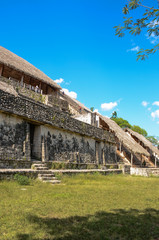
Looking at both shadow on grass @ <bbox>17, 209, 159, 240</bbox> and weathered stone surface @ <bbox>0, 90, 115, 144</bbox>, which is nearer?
shadow on grass @ <bbox>17, 209, 159, 240</bbox>

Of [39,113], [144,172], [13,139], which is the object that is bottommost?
[144,172]

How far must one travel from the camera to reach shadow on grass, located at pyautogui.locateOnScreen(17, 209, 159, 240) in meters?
3.02

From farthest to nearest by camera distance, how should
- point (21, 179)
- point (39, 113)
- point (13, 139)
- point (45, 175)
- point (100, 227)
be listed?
point (39, 113) < point (13, 139) < point (45, 175) < point (21, 179) < point (100, 227)

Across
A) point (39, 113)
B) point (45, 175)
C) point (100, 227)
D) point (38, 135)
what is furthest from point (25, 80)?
→ point (100, 227)

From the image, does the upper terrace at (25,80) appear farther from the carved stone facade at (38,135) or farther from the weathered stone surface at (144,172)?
the weathered stone surface at (144,172)

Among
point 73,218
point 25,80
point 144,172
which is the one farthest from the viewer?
point 25,80

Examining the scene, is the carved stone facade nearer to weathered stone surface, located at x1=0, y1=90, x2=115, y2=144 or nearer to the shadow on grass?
weathered stone surface, located at x1=0, y1=90, x2=115, y2=144

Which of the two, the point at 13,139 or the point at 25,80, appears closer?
the point at 13,139

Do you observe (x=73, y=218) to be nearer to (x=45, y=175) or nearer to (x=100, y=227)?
(x=100, y=227)

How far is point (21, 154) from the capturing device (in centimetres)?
966

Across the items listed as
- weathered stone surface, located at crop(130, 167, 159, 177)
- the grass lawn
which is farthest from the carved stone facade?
the grass lawn

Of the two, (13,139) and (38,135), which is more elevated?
(38,135)

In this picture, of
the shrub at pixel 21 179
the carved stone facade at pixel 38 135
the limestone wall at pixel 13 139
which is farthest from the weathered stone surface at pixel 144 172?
A: the shrub at pixel 21 179

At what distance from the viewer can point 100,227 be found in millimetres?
3408
